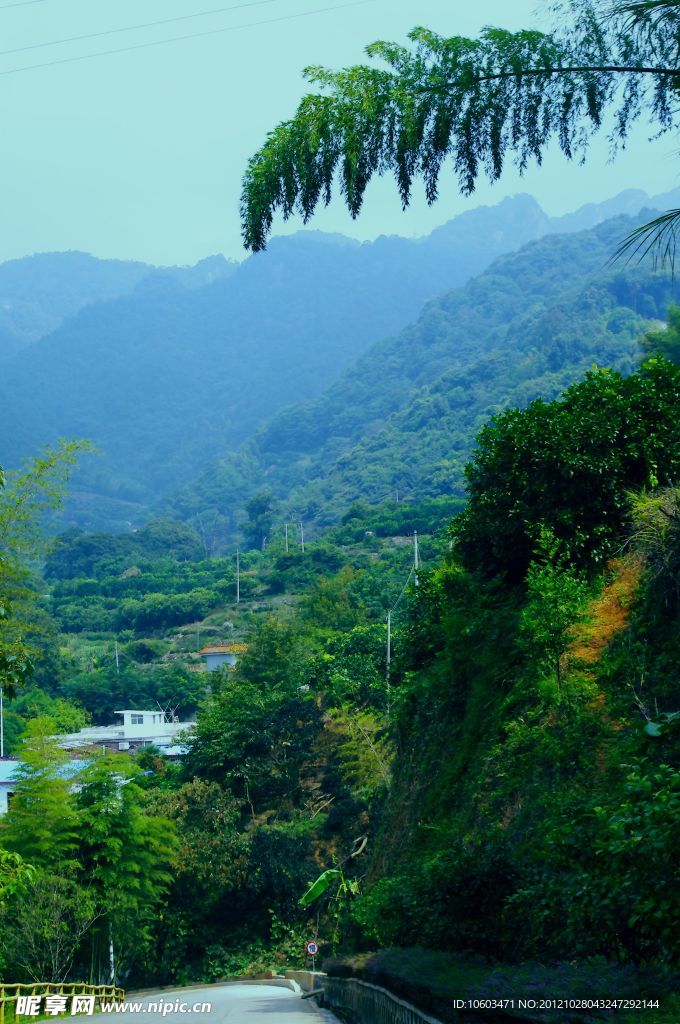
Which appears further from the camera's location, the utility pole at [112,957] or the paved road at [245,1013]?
the utility pole at [112,957]

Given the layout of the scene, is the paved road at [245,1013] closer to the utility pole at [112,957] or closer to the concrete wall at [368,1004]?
the concrete wall at [368,1004]

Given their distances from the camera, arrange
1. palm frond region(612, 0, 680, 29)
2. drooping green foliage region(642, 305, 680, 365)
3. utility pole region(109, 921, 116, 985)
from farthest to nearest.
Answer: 1. drooping green foliage region(642, 305, 680, 365)
2. utility pole region(109, 921, 116, 985)
3. palm frond region(612, 0, 680, 29)

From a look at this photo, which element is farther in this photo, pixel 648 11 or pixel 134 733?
pixel 134 733

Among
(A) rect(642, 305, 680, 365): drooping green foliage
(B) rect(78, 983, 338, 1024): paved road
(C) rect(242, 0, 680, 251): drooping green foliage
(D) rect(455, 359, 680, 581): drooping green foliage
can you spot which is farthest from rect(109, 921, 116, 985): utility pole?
(A) rect(642, 305, 680, 365): drooping green foliage

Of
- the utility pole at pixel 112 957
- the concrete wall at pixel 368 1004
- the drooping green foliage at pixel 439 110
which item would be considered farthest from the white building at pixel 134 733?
the drooping green foliage at pixel 439 110

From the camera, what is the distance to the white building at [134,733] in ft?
206

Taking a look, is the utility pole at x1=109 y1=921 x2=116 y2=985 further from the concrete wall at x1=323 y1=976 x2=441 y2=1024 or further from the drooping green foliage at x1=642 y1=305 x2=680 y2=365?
the drooping green foliage at x1=642 y1=305 x2=680 y2=365

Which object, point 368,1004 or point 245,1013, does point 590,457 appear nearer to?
point 368,1004

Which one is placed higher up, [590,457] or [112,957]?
[590,457]

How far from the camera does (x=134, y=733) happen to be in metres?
67.6

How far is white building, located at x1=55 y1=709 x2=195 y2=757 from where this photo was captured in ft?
206

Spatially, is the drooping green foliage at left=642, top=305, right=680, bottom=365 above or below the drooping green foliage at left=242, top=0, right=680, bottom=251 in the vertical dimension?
above

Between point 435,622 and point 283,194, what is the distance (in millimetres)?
14042

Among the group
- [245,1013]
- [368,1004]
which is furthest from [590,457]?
[245,1013]
